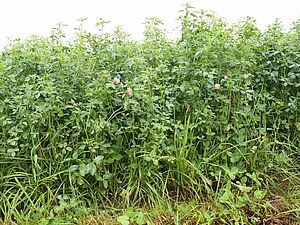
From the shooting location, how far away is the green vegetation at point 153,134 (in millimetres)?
2035

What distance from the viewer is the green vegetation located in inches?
80.1

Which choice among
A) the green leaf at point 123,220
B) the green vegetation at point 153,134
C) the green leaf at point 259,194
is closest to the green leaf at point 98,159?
the green vegetation at point 153,134

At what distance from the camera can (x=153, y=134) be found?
210cm

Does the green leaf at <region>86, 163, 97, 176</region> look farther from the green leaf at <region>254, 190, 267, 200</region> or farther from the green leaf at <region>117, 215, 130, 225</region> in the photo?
the green leaf at <region>254, 190, 267, 200</region>

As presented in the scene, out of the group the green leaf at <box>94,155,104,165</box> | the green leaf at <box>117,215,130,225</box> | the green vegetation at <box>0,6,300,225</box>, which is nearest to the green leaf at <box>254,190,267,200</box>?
the green vegetation at <box>0,6,300,225</box>

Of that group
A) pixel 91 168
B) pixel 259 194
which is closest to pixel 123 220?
pixel 91 168

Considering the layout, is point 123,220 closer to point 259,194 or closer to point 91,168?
point 91,168

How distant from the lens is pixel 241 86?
2418 millimetres

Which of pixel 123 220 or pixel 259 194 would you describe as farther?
pixel 259 194

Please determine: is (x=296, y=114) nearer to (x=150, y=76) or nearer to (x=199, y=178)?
(x=199, y=178)

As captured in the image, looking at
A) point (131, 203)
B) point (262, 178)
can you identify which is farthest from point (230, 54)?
point (131, 203)

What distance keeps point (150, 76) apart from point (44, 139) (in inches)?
28.1

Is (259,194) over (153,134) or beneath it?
beneath

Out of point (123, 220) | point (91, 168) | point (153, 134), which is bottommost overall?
point (123, 220)
